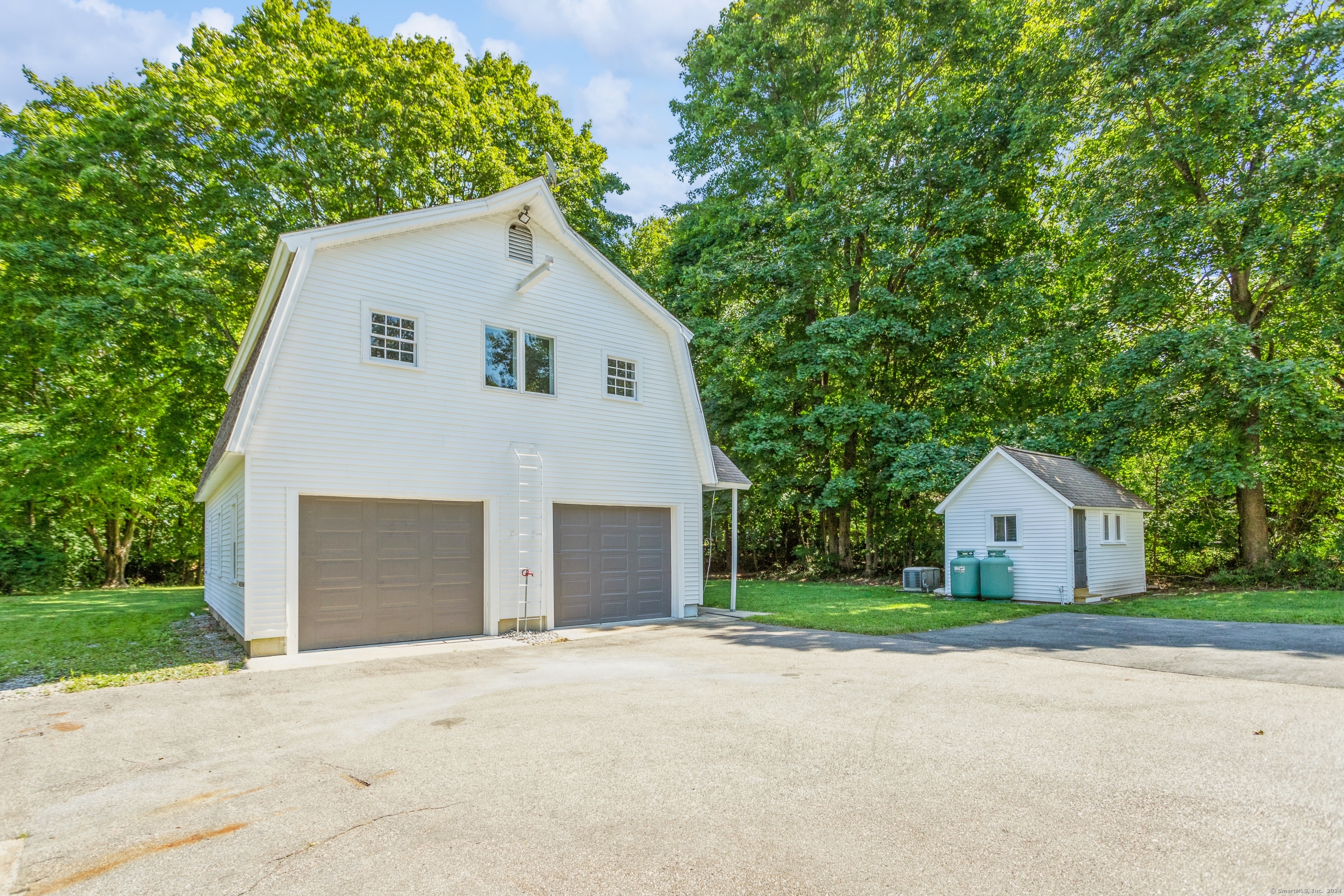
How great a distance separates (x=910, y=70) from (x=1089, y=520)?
15.1 metres

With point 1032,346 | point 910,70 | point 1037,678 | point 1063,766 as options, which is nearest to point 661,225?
point 910,70

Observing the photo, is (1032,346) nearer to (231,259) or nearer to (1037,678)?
(1037,678)

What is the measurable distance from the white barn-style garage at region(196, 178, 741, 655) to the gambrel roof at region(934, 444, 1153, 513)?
284 inches

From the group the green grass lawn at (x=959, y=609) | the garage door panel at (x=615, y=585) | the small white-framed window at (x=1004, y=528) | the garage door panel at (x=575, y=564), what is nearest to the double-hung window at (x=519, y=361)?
the garage door panel at (x=575, y=564)

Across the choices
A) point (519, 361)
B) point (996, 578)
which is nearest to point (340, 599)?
point (519, 361)

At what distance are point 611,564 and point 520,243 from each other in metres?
5.62

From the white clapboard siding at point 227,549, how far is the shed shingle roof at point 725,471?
779 cm

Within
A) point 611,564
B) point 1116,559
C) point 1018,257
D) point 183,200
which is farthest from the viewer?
point 1018,257

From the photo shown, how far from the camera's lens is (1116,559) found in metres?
16.6

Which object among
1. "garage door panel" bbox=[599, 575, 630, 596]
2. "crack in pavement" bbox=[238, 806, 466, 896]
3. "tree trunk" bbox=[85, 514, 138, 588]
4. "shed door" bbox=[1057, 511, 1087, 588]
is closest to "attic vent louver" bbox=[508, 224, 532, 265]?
"garage door panel" bbox=[599, 575, 630, 596]

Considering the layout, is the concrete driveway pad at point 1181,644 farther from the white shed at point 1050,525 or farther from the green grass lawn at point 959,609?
the white shed at point 1050,525

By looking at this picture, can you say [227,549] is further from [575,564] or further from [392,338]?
[575,564]

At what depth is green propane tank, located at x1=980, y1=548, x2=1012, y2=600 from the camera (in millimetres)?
15320

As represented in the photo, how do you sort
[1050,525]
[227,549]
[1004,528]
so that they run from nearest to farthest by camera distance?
[227,549] < [1050,525] < [1004,528]
